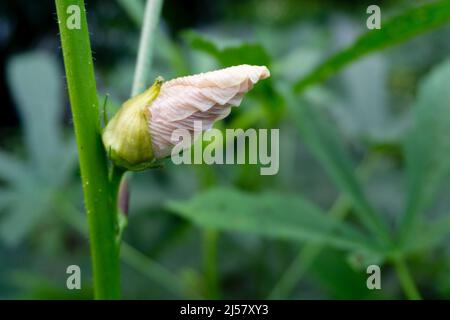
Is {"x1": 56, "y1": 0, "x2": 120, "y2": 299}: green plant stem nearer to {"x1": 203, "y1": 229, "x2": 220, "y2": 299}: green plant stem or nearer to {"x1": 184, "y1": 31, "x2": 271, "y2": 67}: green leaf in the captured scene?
{"x1": 184, "y1": 31, "x2": 271, "y2": 67}: green leaf

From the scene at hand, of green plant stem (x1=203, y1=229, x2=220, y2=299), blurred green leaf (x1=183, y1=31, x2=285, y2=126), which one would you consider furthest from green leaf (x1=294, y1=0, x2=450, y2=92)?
green plant stem (x1=203, y1=229, x2=220, y2=299)

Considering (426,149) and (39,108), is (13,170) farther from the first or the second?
(426,149)

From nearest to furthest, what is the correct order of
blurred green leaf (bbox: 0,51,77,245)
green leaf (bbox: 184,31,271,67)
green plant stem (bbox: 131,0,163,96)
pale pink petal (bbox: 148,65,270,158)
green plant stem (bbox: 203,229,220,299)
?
1. pale pink petal (bbox: 148,65,270,158)
2. green plant stem (bbox: 131,0,163,96)
3. green leaf (bbox: 184,31,271,67)
4. green plant stem (bbox: 203,229,220,299)
5. blurred green leaf (bbox: 0,51,77,245)

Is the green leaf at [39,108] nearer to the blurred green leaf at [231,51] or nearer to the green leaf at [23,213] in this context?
the green leaf at [23,213]

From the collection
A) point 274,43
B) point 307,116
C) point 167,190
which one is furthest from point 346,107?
point 307,116

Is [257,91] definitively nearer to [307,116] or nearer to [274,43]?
[307,116]

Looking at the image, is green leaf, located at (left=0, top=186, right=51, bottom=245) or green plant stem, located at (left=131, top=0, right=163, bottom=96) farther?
green leaf, located at (left=0, top=186, right=51, bottom=245)
